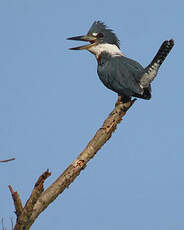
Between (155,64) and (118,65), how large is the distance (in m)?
0.55

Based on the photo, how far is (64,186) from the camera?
430cm

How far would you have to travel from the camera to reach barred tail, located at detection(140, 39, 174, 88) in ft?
16.0

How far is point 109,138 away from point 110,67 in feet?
3.65

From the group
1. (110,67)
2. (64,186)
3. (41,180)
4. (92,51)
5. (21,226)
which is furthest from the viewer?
(92,51)

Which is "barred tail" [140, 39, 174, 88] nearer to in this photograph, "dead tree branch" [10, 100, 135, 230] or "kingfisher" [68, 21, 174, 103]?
"kingfisher" [68, 21, 174, 103]

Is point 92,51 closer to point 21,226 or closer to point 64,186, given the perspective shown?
point 64,186

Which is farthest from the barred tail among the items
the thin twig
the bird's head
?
the thin twig

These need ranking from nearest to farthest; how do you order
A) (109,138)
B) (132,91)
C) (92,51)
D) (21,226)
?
(21,226) < (109,138) < (132,91) < (92,51)

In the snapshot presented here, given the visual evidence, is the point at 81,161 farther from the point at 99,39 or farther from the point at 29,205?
the point at 99,39

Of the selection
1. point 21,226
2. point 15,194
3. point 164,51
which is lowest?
point 21,226

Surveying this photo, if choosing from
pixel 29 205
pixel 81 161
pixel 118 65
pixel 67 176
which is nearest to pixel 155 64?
pixel 118 65

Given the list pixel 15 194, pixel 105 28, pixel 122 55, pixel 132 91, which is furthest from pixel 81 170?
pixel 105 28

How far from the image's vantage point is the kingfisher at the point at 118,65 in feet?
16.5

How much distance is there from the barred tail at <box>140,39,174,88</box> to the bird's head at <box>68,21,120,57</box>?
86cm
